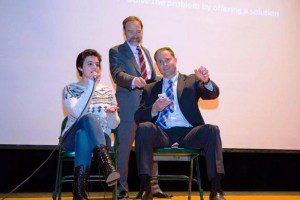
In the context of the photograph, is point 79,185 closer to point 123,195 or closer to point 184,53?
point 123,195

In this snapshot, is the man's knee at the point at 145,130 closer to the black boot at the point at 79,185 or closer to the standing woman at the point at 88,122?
the standing woman at the point at 88,122

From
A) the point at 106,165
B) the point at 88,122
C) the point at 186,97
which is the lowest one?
the point at 106,165

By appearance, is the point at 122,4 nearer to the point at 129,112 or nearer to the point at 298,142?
the point at 129,112

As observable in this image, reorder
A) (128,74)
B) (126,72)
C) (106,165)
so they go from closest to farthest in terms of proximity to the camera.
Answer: (106,165) → (128,74) → (126,72)

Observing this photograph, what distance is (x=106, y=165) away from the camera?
8.74 feet

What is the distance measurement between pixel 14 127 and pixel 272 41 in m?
3.02

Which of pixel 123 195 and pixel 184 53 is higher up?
pixel 184 53

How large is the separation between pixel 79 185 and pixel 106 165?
254 mm

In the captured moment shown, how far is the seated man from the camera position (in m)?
2.83

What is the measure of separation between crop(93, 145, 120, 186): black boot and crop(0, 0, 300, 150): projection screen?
1.52 metres

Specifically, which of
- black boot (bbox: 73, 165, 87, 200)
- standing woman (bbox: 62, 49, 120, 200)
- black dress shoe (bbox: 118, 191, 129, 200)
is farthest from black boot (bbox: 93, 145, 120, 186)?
black dress shoe (bbox: 118, 191, 129, 200)

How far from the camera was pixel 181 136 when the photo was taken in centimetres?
316

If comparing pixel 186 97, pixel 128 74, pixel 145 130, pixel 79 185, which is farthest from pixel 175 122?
pixel 79 185

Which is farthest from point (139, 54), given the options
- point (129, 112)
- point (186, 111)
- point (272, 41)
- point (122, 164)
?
point (272, 41)
